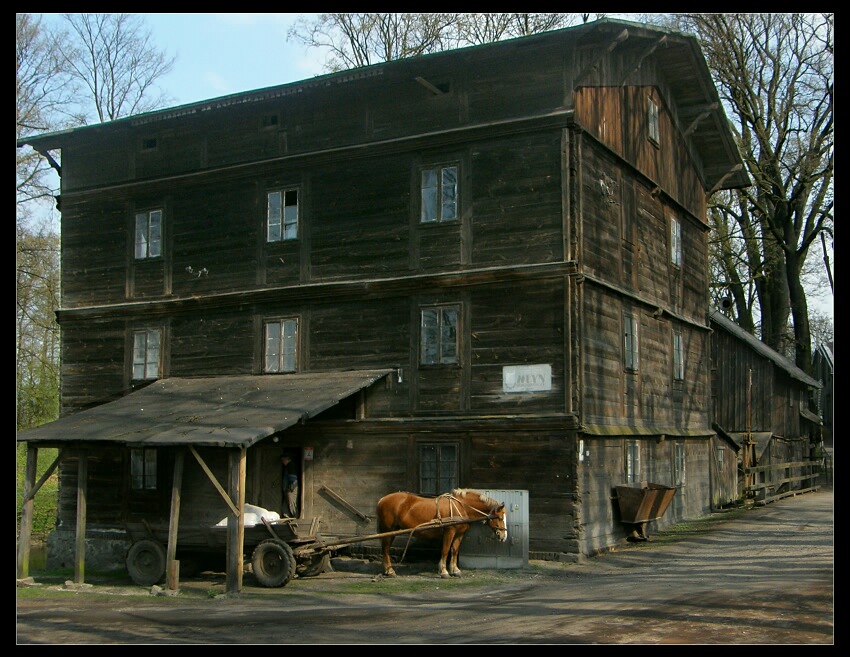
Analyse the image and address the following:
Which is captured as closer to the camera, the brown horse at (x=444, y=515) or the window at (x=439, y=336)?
the brown horse at (x=444, y=515)

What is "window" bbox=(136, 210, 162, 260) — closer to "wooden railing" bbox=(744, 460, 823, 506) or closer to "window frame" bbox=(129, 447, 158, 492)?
"window frame" bbox=(129, 447, 158, 492)

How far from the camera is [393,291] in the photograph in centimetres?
2114

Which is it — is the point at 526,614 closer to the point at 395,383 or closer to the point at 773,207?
the point at 395,383

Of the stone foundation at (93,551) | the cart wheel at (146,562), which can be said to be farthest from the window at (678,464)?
the stone foundation at (93,551)

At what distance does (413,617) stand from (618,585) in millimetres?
3925

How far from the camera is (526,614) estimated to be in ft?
43.8

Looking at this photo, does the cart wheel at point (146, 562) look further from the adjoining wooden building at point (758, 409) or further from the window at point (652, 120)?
the adjoining wooden building at point (758, 409)

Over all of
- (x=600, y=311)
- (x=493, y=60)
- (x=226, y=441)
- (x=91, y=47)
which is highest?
(x=91, y=47)

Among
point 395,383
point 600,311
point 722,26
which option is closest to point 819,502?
point 600,311

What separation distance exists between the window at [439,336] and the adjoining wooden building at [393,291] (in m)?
0.06

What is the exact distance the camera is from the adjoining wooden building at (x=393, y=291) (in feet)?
64.5

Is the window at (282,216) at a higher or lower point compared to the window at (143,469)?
higher

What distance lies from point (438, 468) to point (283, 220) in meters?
6.90

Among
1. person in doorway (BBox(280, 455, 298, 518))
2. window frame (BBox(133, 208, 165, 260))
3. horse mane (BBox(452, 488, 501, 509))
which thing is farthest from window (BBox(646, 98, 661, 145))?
window frame (BBox(133, 208, 165, 260))
